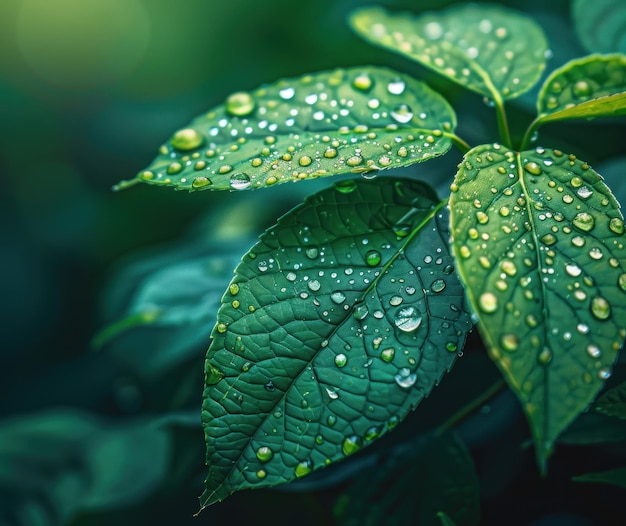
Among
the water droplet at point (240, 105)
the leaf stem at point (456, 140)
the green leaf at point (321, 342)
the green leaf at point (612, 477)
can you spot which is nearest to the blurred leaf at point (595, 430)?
the green leaf at point (612, 477)

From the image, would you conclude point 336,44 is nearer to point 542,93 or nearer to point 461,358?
point 542,93

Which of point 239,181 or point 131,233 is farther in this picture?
point 131,233

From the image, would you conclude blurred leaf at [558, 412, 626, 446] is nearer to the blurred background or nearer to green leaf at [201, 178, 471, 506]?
the blurred background

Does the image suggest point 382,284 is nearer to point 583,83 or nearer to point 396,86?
point 396,86

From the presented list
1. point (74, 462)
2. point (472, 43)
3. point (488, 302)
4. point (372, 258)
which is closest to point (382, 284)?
point (372, 258)

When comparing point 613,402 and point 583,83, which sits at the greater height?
point 583,83

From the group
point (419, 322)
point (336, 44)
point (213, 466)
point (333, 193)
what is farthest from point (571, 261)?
point (336, 44)
